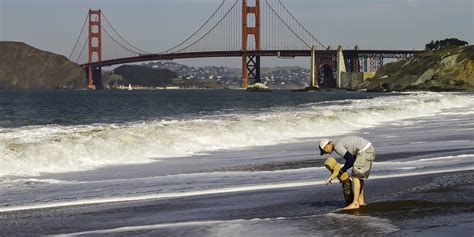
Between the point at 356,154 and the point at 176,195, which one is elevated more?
the point at 356,154

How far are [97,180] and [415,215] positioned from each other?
6.79 m

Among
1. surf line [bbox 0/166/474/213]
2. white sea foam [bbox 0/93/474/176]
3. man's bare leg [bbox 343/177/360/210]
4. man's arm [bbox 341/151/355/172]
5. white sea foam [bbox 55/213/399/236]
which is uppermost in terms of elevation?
man's arm [bbox 341/151/355/172]

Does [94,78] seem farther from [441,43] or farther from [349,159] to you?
[349,159]

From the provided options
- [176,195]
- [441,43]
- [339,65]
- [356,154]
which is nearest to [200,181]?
[176,195]

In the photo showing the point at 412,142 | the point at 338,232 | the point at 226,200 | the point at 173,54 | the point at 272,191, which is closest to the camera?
the point at 338,232

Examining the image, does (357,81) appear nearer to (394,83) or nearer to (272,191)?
(394,83)

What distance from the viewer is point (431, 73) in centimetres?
14088

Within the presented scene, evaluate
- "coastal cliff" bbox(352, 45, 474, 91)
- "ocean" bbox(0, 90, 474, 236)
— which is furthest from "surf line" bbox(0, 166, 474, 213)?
"coastal cliff" bbox(352, 45, 474, 91)

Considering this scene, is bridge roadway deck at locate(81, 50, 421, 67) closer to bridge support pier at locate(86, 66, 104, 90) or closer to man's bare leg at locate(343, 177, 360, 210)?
bridge support pier at locate(86, 66, 104, 90)

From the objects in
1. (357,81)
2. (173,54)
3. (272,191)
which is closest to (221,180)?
(272,191)

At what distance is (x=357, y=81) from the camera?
162125 millimetres

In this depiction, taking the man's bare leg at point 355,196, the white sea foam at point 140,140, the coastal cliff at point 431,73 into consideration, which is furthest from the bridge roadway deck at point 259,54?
the man's bare leg at point 355,196

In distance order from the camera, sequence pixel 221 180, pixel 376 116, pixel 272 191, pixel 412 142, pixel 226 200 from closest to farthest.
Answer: pixel 226 200 → pixel 272 191 → pixel 221 180 → pixel 412 142 → pixel 376 116

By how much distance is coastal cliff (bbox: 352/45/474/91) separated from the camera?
433 feet
